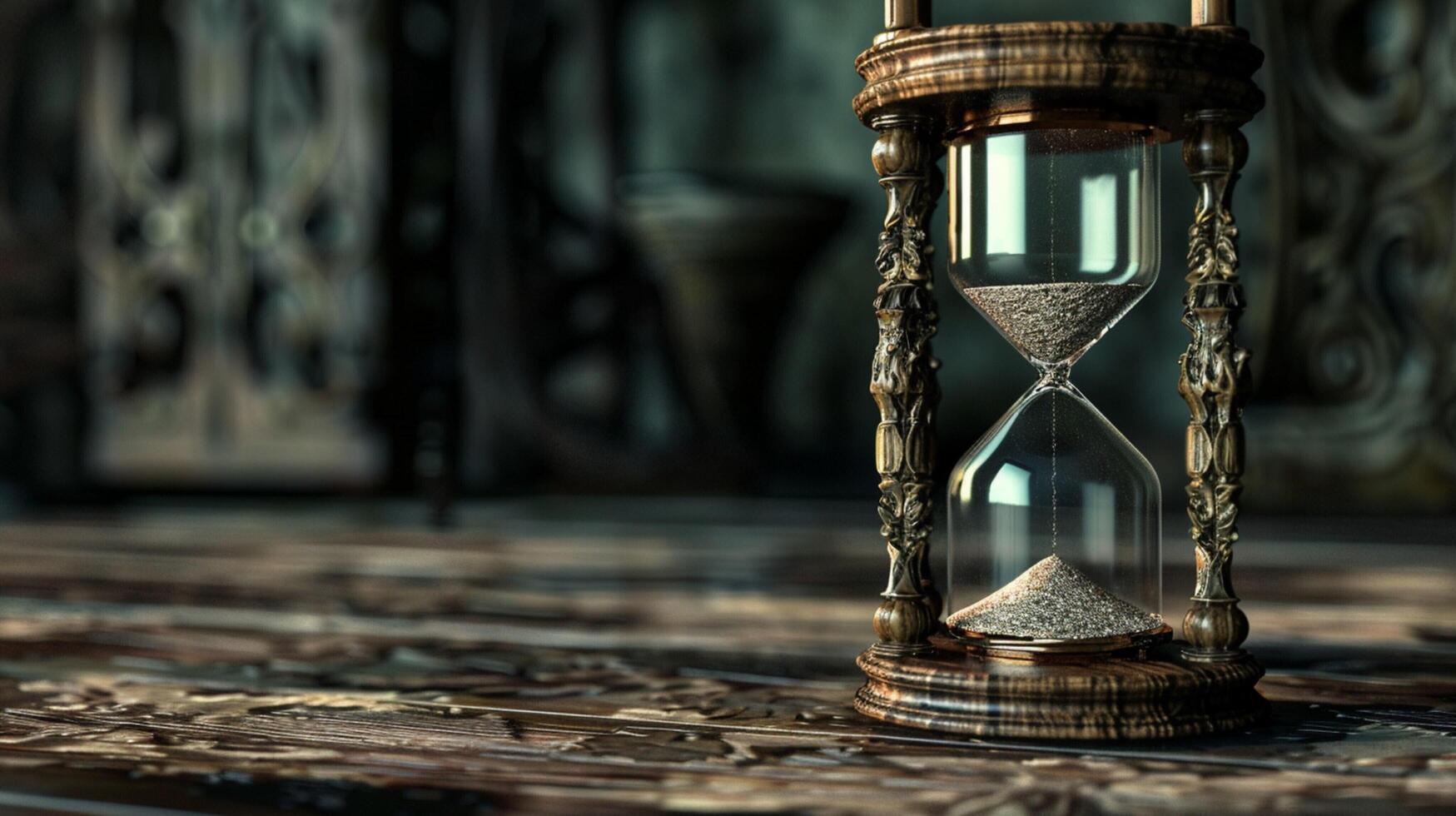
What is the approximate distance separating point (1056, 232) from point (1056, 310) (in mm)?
50

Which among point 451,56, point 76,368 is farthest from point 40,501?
point 451,56

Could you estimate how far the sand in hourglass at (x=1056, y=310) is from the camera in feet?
3.35

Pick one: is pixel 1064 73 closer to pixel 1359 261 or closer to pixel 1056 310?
pixel 1056 310

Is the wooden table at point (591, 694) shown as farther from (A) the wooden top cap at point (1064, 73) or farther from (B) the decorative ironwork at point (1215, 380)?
(A) the wooden top cap at point (1064, 73)

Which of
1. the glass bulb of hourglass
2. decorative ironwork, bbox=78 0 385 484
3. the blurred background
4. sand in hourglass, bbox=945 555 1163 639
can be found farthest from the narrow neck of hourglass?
decorative ironwork, bbox=78 0 385 484

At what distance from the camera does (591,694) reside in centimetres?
118

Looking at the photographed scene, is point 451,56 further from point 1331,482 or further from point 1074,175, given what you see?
point 1074,175

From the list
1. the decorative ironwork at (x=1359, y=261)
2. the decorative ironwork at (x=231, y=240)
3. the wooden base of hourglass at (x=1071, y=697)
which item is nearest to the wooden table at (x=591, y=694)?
the wooden base of hourglass at (x=1071, y=697)

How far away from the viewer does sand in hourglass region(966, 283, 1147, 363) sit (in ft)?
3.35

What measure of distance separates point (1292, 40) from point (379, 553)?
205cm

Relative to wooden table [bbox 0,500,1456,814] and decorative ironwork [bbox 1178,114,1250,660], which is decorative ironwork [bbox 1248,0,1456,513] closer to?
wooden table [bbox 0,500,1456,814]

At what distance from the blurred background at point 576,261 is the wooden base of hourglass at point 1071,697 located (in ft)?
7.14

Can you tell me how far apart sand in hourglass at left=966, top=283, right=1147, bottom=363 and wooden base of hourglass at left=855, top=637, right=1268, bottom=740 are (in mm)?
209

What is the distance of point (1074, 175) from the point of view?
1040 millimetres
